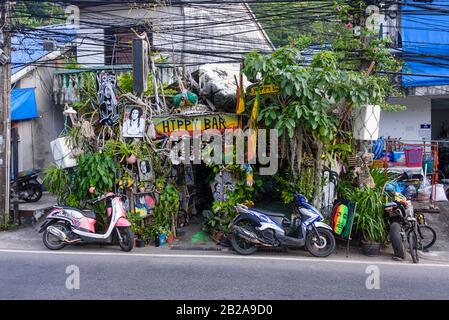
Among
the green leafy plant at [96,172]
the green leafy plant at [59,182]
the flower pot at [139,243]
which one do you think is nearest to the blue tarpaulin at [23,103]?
the green leafy plant at [59,182]

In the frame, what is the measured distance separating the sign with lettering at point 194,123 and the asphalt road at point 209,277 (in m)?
2.66

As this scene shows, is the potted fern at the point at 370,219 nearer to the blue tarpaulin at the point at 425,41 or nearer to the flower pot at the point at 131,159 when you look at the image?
the flower pot at the point at 131,159

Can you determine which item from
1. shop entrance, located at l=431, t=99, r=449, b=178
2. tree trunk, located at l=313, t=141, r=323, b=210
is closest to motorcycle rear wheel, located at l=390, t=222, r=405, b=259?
tree trunk, located at l=313, t=141, r=323, b=210

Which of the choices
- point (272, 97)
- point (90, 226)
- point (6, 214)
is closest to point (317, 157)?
point (272, 97)

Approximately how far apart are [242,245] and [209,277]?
1755mm

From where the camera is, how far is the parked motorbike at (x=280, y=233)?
26.9ft

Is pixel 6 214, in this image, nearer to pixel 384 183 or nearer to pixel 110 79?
pixel 110 79

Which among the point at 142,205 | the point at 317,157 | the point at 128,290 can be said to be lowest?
the point at 128,290

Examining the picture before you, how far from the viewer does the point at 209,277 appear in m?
6.77

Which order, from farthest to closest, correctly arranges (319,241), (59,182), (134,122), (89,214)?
(59,182), (134,122), (89,214), (319,241)

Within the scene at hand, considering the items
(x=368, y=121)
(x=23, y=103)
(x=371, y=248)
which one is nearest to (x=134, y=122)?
(x=368, y=121)

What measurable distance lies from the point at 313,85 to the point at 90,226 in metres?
4.89

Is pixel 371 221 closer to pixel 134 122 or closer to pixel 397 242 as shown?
pixel 397 242

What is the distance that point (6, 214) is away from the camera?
35.8 feet
